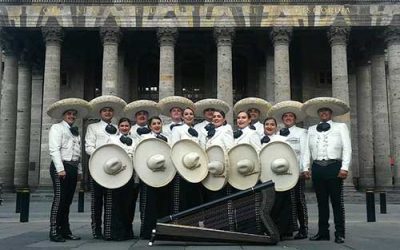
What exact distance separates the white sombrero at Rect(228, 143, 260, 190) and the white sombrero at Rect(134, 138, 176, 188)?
45.1 inches

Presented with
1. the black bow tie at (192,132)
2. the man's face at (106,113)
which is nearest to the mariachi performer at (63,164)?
the man's face at (106,113)

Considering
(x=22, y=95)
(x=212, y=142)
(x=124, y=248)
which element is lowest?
(x=124, y=248)

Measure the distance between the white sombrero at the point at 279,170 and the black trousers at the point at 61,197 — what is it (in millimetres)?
3824

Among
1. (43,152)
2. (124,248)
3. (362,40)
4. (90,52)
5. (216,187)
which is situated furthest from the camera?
(90,52)

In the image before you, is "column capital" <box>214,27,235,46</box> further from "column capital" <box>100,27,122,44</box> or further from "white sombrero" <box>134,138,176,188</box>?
"white sombrero" <box>134,138,176,188</box>

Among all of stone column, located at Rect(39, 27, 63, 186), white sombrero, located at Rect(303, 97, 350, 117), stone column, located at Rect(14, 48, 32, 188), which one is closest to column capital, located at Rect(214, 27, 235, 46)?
Result: stone column, located at Rect(39, 27, 63, 186)

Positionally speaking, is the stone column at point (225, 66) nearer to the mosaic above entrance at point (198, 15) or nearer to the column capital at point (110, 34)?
the mosaic above entrance at point (198, 15)

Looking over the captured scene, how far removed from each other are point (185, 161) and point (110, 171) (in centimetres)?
152

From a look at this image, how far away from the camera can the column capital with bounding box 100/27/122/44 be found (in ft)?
107

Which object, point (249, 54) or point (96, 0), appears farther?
point (249, 54)

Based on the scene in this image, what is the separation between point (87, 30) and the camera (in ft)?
110

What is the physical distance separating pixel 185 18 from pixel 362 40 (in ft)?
44.3

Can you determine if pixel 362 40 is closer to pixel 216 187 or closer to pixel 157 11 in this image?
pixel 157 11

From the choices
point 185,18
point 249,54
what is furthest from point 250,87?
point 185,18
